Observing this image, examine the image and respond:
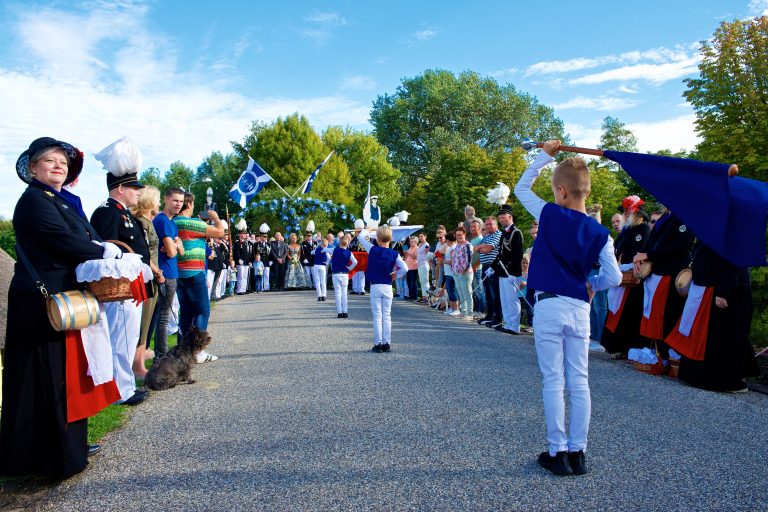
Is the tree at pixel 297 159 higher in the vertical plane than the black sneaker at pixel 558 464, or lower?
higher

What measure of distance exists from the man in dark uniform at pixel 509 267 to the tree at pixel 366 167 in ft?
149

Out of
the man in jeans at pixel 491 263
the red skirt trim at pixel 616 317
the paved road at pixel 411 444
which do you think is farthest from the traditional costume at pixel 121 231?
the man in jeans at pixel 491 263

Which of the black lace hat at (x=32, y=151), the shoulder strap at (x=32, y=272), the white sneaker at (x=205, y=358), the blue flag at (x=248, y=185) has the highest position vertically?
the blue flag at (x=248, y=185)

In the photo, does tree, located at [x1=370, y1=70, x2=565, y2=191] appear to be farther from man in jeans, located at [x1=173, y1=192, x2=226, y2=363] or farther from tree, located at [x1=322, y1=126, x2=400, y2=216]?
man in jeans, located at [x1=173, y1=192, x2=226, y2=363]

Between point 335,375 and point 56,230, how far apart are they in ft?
12.8

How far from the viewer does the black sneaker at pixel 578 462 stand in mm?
3705

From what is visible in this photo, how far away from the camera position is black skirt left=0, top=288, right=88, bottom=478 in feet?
11.7

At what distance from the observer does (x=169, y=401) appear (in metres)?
5.75

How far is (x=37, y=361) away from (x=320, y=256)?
46.9 ft

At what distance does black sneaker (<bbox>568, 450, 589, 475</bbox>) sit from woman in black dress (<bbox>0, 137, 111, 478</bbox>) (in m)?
3.23

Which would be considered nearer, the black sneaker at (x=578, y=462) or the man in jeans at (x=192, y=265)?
the black sneaker at (x=578, y=462)

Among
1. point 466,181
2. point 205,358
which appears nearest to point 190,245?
point 205,358

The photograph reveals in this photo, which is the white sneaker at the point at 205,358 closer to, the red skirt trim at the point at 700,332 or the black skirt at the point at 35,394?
the black skirt at the point at 35,394

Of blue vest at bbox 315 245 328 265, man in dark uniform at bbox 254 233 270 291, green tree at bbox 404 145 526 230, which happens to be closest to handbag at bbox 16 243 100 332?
blue vest at bbox 315 245 328 265
